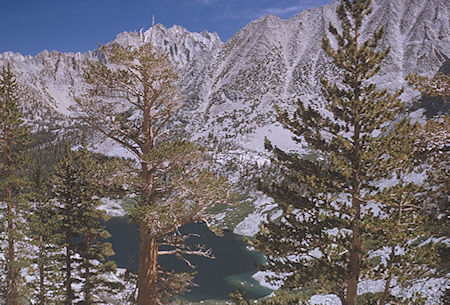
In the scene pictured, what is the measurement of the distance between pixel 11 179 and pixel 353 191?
1870 cm

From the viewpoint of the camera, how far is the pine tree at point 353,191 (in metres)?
10.2

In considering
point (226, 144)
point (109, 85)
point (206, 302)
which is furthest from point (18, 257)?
point (226, 144)

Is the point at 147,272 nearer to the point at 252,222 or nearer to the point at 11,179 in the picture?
the point at 11,179

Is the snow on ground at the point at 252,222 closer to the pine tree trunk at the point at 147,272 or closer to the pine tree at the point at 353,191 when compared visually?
the pine tree at the point at 353,191

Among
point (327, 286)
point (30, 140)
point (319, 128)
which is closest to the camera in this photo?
point (327, 286)

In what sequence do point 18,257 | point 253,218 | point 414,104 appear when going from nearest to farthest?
point 18,257
point 253,218
point 414,104

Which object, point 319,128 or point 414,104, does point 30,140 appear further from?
point 414,104

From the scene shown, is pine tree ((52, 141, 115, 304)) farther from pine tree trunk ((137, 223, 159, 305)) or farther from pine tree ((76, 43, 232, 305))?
pine tree trunk ((137, 223, 159, 305))

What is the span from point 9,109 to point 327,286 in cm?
2062

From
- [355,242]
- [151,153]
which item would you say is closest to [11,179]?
[151,153]

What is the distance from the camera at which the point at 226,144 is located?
616 ft

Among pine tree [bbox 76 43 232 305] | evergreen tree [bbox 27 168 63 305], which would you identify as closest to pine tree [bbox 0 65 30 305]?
evergreen tree [bbox 27 168 63 305]

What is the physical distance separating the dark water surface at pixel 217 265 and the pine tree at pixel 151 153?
2727 cm

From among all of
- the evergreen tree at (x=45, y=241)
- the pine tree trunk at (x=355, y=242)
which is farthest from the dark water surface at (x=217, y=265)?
the pine tree trunk at (x=355, y=242)
